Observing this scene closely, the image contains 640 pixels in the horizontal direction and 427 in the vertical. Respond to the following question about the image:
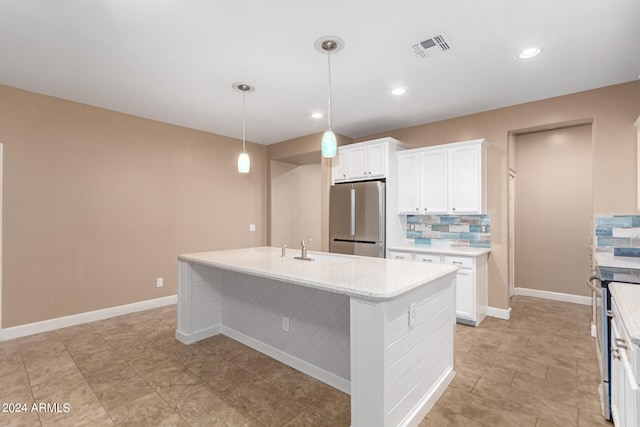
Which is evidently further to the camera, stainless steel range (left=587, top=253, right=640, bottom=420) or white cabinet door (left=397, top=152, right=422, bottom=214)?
white cabinet door (left=397, top=152, right=422, bottom=214)

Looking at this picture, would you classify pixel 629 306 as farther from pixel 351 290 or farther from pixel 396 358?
pixel 351 290

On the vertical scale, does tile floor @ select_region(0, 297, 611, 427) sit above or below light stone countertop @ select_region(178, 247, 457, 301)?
below

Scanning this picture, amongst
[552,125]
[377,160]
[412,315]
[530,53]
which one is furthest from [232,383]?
[552,125]

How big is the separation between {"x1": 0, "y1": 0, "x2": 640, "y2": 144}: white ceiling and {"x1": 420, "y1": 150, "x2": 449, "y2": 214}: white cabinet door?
591 mm

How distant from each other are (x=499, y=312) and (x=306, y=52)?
3659 millimetres

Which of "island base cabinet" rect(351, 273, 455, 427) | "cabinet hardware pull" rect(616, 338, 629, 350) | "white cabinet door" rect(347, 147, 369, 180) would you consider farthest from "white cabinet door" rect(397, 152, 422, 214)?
"cabinet hardware pull" rect(616, 338, 629, 350)

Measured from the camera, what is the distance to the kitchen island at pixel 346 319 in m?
1.61

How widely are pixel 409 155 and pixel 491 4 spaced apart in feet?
7.73

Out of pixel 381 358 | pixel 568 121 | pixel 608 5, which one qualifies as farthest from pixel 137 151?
pixel 568 121

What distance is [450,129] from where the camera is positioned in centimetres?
419

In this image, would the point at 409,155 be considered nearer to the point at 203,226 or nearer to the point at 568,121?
the point at 568,121

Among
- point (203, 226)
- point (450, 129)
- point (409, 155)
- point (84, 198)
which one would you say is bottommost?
point (203, 226)

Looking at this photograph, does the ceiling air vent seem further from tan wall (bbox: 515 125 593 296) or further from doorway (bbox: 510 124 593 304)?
tan wall (bbox: 515 125 593 296)

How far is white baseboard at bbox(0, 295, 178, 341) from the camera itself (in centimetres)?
320
